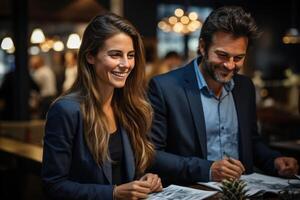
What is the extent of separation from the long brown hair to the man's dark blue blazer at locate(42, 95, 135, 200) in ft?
0.12

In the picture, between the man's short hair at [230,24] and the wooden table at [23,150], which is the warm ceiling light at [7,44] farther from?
the man's short hair at [230,24]

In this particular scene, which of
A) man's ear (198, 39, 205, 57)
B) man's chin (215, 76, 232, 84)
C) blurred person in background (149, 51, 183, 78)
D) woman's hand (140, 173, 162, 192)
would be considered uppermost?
man's ear (198, 39, 205, 57)

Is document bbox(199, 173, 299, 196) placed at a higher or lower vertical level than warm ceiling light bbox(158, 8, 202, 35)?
lower

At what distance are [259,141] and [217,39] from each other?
2.28 ft

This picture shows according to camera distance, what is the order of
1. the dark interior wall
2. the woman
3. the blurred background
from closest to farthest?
the woman < the blurred background < the dark interior wall

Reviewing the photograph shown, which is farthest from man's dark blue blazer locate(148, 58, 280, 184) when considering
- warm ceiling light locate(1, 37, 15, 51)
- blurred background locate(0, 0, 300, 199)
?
warm ceiling light locate(1, 37, 15, 51)

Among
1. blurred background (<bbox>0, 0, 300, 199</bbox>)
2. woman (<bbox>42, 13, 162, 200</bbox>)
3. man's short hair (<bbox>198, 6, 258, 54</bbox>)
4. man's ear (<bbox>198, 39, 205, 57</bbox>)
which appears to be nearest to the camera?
woman (<bbox>42, 13, 162, 200</bbox>)

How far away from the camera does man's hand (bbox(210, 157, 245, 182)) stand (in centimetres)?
243

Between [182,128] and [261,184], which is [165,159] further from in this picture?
[261,184]

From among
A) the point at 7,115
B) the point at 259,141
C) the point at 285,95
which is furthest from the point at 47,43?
the point at 259,141

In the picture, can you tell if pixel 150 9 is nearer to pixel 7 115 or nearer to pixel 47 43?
pixel 7 115

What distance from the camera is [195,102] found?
2770mm

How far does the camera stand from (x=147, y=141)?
260 cm

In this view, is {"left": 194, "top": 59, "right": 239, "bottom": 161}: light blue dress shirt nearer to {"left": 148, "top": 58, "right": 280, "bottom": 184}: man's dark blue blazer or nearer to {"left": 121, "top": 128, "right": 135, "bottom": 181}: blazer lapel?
{"left": 148, "top": 58, "right": 280, "bottom": 184}: man's dark blue blazer
